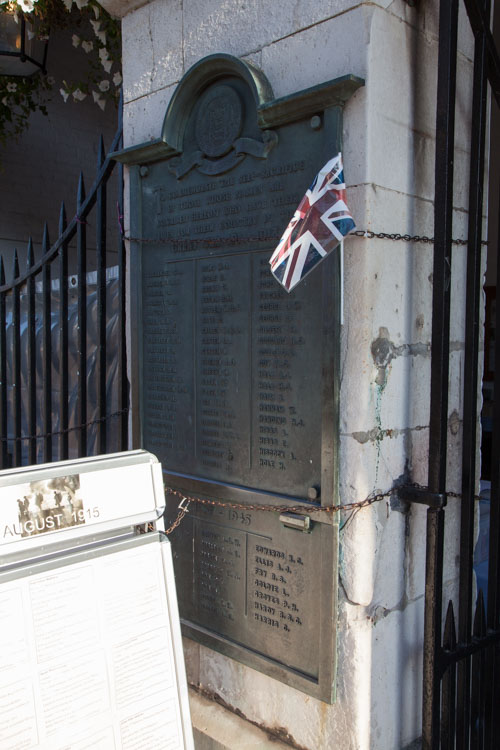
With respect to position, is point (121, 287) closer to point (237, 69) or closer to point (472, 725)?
point (237, 69)

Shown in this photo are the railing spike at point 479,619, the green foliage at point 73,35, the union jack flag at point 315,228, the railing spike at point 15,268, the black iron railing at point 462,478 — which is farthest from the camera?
the green foliage at point 73,35

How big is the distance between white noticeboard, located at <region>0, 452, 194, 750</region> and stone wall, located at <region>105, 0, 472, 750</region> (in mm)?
712

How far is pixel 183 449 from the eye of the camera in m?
2.86

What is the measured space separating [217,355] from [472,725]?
182 cm

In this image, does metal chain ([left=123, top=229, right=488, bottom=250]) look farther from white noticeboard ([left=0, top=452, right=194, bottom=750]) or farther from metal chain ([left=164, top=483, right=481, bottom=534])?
white noticeboard ([left=0, top=452, right=194, bottom=750])

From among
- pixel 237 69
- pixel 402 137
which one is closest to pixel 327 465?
pixel 402 137

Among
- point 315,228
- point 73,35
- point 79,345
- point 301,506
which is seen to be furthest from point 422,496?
point 73,35

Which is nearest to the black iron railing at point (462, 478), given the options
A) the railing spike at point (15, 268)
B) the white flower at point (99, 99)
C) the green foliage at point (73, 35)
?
the green foliage at point (73, 35)

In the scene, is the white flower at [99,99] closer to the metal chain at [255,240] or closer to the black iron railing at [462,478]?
the metal chain at [255,240]

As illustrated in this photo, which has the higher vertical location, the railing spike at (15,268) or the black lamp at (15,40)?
the black lamp at (15,40)

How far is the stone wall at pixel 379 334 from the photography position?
83.9 inches

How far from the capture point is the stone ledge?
2551mm

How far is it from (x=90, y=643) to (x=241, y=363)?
1222 millimetres

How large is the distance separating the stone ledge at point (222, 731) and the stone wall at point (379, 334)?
→ 25 mm
